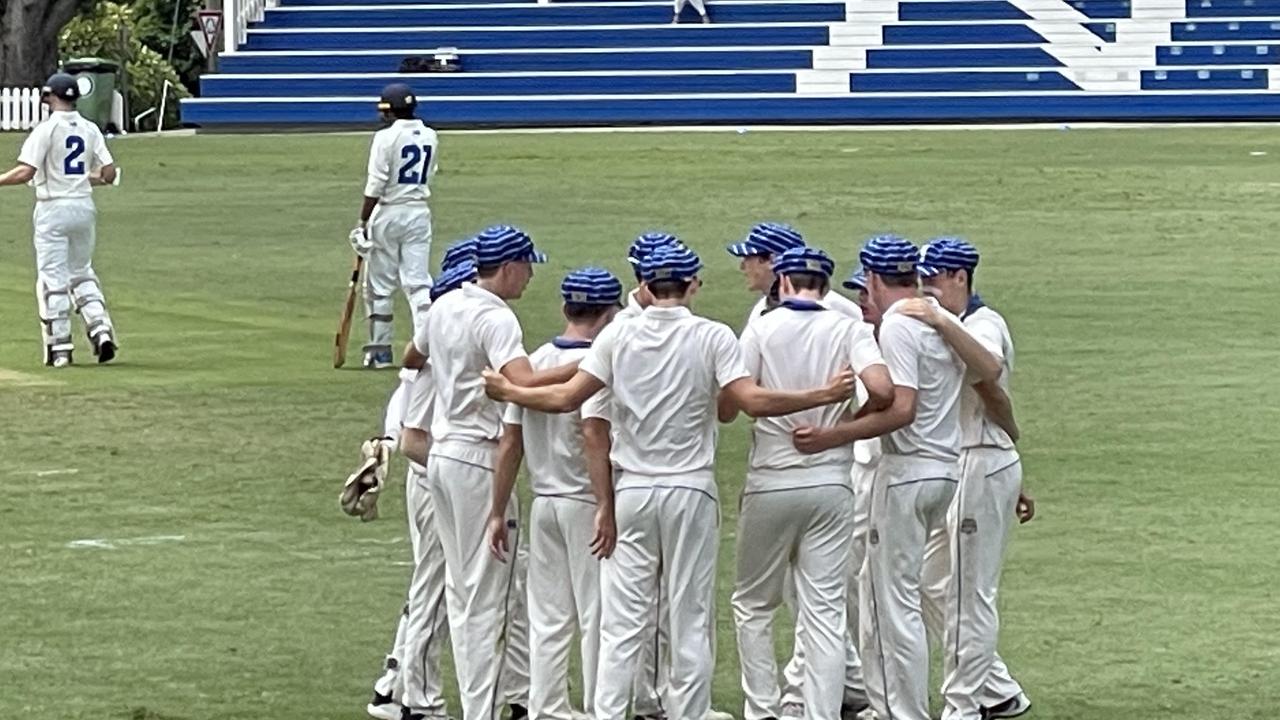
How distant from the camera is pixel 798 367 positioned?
8734 mm

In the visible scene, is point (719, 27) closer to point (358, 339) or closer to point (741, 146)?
point (741, 146)

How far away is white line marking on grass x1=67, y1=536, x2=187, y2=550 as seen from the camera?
42.7 ft

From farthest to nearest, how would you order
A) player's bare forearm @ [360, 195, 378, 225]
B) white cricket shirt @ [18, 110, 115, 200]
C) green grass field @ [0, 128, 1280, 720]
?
white cricket shirt @ [18, 110, 115, 200] → player's bare forearm @ [360, 195, 378, 225] → green grass field @ [0, 128, 1280, 720]

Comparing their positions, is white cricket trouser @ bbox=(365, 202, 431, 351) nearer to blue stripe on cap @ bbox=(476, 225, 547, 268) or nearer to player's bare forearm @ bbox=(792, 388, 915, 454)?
blue stripe on cap @ bbox=(476, 225, 547, 268)

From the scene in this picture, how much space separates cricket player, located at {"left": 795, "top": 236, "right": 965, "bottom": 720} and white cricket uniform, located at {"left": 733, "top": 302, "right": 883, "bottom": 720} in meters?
0.20

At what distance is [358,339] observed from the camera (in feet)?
70.2

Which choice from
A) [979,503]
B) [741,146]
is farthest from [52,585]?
[741,146]

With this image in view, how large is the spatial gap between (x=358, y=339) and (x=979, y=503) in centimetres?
1264

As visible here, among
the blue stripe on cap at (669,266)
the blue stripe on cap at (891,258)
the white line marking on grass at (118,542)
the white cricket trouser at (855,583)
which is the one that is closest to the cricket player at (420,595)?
the blue stripe on cap at (669,266)

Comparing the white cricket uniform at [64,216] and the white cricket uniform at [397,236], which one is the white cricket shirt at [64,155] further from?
the white cricket uniform at [397,236]

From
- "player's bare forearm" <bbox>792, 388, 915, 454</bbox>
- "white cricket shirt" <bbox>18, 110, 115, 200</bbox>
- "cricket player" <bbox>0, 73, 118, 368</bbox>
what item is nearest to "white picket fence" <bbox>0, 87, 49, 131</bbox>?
"cricket player" <bbox>0, 73, 118, 368</bbox>

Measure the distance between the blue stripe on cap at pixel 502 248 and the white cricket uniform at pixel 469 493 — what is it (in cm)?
13

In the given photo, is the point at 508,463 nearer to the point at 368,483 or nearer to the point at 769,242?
the point at 368,483

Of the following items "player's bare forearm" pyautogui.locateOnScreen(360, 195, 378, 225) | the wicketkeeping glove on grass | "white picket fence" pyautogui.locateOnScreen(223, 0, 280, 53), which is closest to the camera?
the wicketkeeping glove on grass
